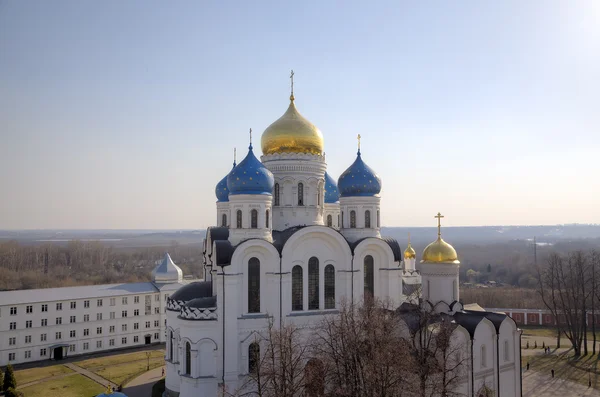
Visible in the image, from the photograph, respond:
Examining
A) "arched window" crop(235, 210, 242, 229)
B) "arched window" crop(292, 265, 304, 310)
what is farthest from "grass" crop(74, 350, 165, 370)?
"arched window" crop(235, 210, 242, 229)

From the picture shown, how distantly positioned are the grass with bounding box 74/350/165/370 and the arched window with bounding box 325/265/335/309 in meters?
11.8

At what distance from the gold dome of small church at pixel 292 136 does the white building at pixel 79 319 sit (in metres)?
14.9

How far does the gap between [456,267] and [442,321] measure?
2.96m

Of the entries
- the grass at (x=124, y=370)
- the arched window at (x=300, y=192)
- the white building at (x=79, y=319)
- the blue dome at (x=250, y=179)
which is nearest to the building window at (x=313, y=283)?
the arched window at (x=300, y=192)

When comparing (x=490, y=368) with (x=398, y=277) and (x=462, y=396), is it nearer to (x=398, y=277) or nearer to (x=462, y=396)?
(x=462, y=396)

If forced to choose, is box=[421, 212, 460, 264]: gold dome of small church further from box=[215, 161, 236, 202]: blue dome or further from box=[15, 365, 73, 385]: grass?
box=[15, 365, 73, 385]: grass

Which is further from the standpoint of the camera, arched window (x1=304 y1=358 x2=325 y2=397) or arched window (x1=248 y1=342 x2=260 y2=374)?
arched window (x1=248 y1=342 x2=260 y2=374)

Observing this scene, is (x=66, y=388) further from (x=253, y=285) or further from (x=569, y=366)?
(x=569, y=366)

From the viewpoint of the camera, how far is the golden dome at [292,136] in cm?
2173

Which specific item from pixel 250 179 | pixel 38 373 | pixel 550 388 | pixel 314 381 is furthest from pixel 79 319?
pixel 550 388

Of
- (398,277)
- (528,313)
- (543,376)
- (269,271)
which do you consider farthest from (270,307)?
(528,313)

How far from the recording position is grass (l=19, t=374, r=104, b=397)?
20.8 metres

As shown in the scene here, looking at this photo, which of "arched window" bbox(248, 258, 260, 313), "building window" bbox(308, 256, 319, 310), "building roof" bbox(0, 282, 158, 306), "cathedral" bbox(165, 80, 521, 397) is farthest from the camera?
"building roof" bbox(0, 282, 158, 306)

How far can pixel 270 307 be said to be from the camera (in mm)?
18938
